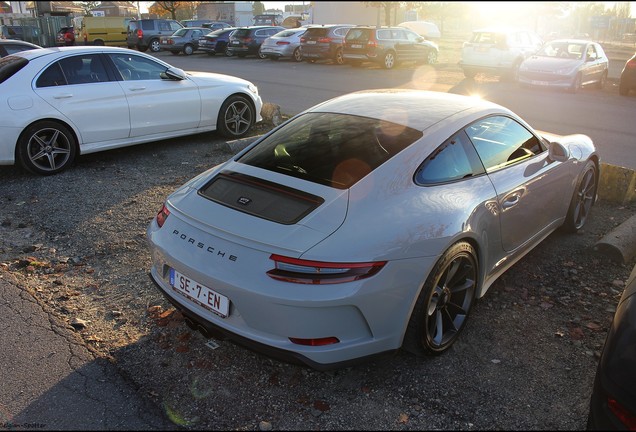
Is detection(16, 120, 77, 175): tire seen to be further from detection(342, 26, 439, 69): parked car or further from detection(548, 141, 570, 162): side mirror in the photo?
detection(342, 26, 439, 69): parked car

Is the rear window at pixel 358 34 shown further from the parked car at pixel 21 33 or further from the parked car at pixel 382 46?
the parked car at pixel 21 33

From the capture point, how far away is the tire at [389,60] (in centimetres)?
2008

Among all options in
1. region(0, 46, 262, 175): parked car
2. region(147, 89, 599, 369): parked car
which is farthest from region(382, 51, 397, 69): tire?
region(147, 89, 599, 369): parked car

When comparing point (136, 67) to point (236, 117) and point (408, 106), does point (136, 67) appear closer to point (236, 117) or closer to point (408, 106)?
point (236, 117)

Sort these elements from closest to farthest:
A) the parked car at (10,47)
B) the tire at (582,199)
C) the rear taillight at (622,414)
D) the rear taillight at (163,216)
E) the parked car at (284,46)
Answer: the rear taillight at (622,414)
the rear taillight at (163,216)
the tire at (582,199)
the parked car at (10,47)
the parked car at (284,46)

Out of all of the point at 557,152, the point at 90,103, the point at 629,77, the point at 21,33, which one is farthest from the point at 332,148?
the point at 21,33

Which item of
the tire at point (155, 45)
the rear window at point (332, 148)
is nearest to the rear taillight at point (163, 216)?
the rear window at point (332, 148)

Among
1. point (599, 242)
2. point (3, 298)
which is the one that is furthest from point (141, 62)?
point (599, 242)

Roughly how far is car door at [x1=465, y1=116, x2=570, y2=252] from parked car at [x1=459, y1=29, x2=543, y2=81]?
42.8ft

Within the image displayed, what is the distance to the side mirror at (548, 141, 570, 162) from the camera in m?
4.20

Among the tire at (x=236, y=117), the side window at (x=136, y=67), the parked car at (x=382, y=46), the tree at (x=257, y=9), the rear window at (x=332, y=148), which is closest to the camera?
the rear window at (x=332, y=148)

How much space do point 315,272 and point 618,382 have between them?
1.40 m

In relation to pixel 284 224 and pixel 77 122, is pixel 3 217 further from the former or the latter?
pixel 284 224

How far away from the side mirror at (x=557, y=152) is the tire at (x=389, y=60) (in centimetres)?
1668
